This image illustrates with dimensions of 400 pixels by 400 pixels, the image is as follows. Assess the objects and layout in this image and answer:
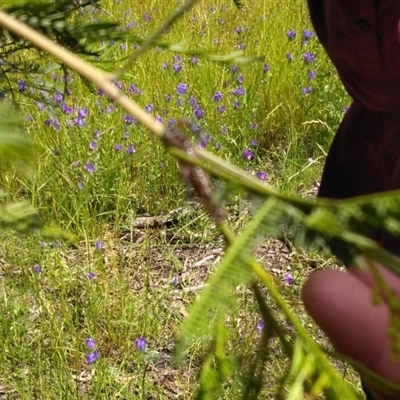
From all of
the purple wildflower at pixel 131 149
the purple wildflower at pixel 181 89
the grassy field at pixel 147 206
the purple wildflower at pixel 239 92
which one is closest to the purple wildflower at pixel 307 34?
the grassy field at pixel 147 206

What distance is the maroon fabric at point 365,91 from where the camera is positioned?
0.76 m

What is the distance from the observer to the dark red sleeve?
29.6 inches

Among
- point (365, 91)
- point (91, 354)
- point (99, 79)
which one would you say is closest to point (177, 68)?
point (91, 354)

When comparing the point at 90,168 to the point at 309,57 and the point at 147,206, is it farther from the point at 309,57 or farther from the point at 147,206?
the point at 309,57

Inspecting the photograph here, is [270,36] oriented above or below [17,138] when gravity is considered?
below

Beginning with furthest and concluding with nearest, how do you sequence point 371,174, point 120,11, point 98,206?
point 120,11 < point 98,206 < point 371,174

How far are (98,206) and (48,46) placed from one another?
1482mm

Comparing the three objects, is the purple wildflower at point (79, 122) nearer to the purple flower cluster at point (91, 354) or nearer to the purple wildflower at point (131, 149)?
the purple wildflower at point (131, 149)

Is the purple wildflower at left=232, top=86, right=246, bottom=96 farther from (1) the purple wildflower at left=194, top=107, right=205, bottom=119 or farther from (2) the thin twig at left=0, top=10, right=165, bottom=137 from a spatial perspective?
(2) the thin twig at left=0, top=10, right=165, bottom=137

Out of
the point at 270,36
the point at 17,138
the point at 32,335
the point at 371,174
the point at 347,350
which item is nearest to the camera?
the point at 17,138

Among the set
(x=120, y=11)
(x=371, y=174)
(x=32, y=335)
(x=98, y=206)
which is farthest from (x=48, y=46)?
(x=120, y=11)

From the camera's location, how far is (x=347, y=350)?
21.0 inches

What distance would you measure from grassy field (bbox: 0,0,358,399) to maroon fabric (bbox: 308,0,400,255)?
216 mm

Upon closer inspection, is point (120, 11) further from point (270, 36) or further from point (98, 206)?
point (98, 206)
